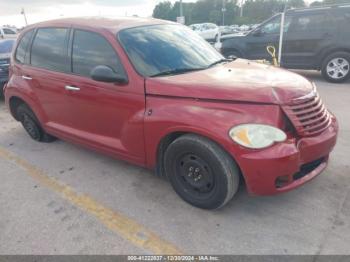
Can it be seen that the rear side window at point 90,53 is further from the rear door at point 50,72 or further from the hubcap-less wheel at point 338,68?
the hubcap-less wheel at point 338,68

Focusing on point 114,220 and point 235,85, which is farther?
point 114,220

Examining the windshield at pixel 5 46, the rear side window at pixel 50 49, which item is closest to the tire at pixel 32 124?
the rear side window at pixel 50 49

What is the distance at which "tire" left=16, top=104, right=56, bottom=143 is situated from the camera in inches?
188

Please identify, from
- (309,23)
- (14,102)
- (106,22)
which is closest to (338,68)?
(309,23)

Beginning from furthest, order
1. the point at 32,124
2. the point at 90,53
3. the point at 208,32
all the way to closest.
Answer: the point at 208,32
the point at 32,124
the point at 90,53

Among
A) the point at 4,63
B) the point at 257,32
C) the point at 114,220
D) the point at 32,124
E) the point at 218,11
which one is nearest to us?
the point at 114,220

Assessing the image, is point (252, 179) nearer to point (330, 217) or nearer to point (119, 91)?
point (330, 217)

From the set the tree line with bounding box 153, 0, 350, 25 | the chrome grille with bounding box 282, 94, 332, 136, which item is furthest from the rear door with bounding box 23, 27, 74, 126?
the tree line with bounding box 153, 0, 350, 25

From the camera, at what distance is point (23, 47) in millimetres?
4609

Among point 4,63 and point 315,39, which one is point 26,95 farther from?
point 315,39

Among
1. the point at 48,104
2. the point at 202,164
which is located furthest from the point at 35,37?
the point at 202,164

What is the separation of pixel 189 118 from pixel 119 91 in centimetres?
92

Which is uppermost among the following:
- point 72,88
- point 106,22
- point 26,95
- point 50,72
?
point 106,22

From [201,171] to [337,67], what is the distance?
22.8 feet
